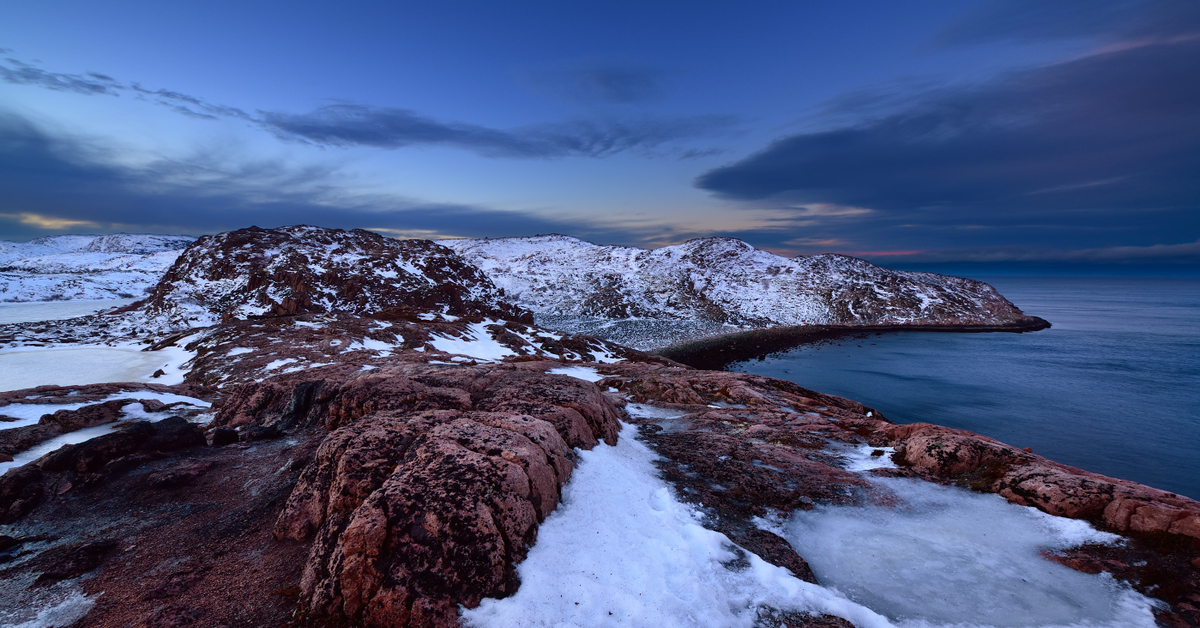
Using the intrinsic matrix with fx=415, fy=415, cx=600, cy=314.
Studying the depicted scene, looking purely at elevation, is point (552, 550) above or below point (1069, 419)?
above

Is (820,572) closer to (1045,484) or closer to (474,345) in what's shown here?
(1045,484)

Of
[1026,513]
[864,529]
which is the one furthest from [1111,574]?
[864,529]

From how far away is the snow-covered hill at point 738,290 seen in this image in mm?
105000

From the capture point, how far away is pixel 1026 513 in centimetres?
933

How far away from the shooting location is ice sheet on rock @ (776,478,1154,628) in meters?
6.62

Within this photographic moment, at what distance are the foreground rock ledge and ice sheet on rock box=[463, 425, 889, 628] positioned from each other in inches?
13.0

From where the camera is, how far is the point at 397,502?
6.69 m

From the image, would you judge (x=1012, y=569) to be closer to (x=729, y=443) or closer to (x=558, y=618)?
(x=729, y=443)

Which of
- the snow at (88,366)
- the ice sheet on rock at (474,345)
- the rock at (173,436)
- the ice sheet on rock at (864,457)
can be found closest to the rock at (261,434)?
the rock at (173,436)

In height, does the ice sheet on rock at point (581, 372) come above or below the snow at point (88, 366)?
above

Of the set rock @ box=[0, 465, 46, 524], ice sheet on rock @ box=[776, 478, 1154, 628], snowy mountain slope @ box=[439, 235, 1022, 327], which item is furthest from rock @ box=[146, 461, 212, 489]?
snowy mountain slope @ box=[439, 235, 1022, 327]

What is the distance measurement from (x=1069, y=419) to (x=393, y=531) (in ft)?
171

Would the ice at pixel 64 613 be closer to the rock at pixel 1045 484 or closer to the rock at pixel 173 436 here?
the rock at pixel 173 436

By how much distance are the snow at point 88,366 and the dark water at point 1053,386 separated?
2246 inches
